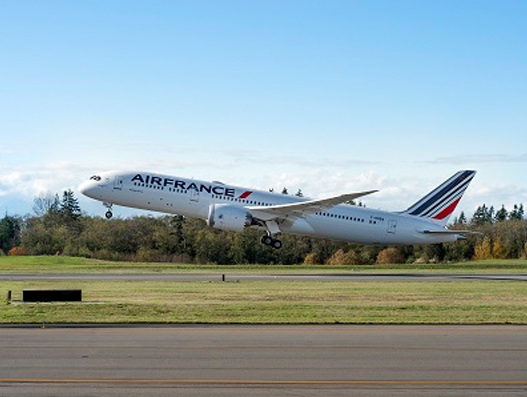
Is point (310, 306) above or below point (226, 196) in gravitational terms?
below

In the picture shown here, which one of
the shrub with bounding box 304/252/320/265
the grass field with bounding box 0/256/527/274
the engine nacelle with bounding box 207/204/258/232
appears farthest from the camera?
the shrub with bounding box 304/252/320/265

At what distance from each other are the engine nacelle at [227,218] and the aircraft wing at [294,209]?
44.5 inches

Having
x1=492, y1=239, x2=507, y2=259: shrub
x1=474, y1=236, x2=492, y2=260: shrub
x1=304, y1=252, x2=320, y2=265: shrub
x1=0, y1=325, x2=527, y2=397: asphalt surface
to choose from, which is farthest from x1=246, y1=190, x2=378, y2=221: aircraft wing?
x1=492, y1=239, x2=507, y2=259: shrub

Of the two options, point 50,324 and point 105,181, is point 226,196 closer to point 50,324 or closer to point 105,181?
point 105,181

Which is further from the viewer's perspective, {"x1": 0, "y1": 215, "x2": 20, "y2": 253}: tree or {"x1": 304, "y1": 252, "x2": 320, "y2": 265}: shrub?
{"x1": 0, "y1": 215, "x2": 20, "y2": 253}: tree

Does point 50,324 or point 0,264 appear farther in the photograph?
point 0,264

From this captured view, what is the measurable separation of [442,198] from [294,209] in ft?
38.5

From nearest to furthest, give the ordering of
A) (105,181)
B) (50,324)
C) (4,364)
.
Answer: (4,364) < (50,324) < (105,181)

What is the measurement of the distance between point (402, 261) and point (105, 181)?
3378 cm

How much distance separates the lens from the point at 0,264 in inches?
2302

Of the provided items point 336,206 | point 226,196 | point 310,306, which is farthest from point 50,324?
point 336,206

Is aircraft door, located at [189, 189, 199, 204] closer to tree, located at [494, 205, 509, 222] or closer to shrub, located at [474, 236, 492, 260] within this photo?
shrub, located at [474, 236, 492, 260]

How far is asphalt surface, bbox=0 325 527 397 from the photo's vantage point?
37.8ft

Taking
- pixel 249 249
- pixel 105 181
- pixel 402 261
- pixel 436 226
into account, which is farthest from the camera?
pixel 249 249
